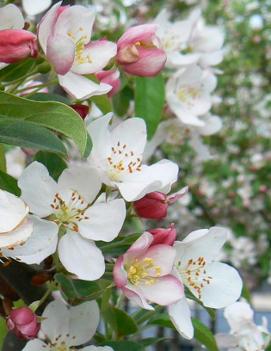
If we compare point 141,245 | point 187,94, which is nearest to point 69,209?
point 141,245

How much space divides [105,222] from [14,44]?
0.23 m

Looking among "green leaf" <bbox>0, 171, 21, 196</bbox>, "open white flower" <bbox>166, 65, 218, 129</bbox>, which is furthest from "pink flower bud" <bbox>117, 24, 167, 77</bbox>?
"open white flower" <bbox>166, 65, 218, 129</bbox>

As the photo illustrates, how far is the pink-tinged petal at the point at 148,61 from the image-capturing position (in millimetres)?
978

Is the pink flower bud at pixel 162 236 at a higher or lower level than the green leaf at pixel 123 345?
higher

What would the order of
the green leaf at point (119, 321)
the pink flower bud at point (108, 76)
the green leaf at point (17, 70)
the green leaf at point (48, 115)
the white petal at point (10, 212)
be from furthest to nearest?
the green leaf at point (119, 321) → the pink flower bud at point (108, 76) → the green leaf at point (17, 70) → the green leaf at point (48, 115) → the white petal at point (10, 212)

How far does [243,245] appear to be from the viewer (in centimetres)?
530

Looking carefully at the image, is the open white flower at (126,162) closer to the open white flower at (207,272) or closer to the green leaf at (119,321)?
the open white flower at (207,272)

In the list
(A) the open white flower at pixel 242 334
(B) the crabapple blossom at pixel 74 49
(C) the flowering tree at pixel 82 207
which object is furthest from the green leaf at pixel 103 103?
(A) the open white flower at pixel 242 334

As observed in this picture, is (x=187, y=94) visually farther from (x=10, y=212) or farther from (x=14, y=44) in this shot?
(x=10, y=212)

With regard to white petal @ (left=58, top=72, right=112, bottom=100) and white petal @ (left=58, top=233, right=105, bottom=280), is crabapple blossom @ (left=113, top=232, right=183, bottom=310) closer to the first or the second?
white petal @ (left=58, top=233, right=105, bottom=280)

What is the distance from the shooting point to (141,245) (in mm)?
853

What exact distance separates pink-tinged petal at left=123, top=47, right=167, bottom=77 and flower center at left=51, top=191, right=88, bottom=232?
19 centimetres

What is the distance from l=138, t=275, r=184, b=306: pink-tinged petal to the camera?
0.87 m

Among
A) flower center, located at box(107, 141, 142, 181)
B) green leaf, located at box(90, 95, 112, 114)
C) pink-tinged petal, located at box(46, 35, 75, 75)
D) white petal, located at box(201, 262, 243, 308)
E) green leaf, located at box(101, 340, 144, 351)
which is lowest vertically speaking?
green leaf, located at box(101, 340, 144, 351)
